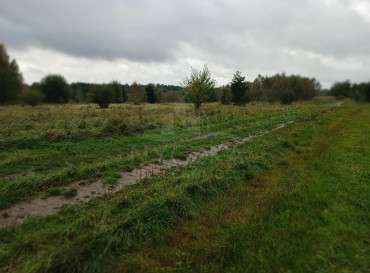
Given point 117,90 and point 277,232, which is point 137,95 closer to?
point 117,90

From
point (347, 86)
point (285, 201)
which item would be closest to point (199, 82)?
point (285, 201)

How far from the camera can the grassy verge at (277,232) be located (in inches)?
176

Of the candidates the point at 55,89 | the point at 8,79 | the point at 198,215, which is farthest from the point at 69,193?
the point at 198,215

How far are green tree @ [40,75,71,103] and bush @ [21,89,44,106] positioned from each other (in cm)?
22

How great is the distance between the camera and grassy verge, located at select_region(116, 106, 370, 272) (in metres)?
4.47

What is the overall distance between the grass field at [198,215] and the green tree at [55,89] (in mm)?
812

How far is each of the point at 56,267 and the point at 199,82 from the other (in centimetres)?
3114

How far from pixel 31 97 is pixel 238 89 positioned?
160ft

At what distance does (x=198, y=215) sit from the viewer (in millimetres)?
6238

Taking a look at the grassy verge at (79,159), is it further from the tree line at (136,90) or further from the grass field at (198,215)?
the tree line at (136,90)

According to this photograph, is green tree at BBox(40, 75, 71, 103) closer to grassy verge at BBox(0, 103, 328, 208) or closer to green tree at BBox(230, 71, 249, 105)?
grassy verge at BBox(0, 103, 328, 208)

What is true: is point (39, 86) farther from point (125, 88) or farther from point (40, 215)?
point (125, 88)

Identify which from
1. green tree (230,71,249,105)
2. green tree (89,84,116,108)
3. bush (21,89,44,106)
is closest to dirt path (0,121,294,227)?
bush (21,89,44,106)

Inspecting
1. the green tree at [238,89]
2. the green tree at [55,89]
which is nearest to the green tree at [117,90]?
the green tree at [55,89]
